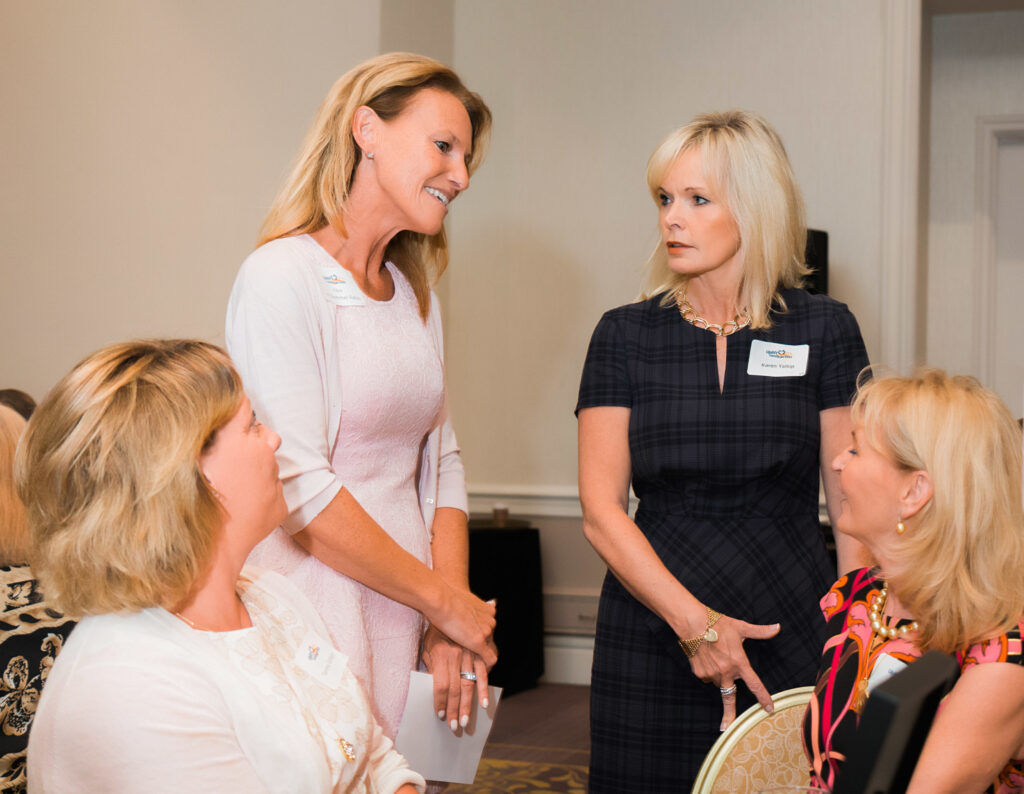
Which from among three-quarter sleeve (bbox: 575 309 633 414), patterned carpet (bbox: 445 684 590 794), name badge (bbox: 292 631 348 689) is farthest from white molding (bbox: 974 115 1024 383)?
name badge (bbox: 292 631 348 689)

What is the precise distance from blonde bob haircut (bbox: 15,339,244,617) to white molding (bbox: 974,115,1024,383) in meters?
5.06

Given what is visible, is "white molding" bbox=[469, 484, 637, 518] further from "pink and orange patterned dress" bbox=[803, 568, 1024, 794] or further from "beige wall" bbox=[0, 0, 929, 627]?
"pink and orange patterned dress" bbox=[803, 568, 1024, 794]

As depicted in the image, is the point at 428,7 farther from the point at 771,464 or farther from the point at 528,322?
the point at 771,464

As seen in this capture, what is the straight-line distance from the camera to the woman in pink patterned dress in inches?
47.6

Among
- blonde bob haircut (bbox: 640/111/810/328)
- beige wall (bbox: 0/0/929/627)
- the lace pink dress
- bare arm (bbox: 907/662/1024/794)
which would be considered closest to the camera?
bare arm (bbox: 907/662/1024/794)

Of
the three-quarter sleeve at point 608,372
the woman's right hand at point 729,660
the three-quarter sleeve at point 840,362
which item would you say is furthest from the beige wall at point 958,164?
the woman's right hand at point 729,660

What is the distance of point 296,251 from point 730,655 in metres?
1.02

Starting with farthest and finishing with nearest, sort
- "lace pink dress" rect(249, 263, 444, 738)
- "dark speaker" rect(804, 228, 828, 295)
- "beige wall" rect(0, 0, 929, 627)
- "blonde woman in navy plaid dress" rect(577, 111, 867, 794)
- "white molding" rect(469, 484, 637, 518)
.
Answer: "white molding" rect(469, 484, 637, 518), "dark speaker" rect(804, 228, 828, 295), "beige wall" rect(0, 0, 929, 627), "blonde woman in navy plaid dress" rect(577, 111, 867, 794), "lace pink dress" rect(249, 263, 444, 738)

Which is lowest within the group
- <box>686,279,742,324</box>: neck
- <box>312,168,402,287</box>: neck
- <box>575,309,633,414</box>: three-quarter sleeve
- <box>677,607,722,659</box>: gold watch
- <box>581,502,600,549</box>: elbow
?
<box>677,607,722,659</box>: gold watch

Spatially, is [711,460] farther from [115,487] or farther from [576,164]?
[576,164]

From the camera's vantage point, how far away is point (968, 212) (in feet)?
17.8

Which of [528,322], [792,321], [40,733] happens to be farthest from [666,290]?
[528,322]

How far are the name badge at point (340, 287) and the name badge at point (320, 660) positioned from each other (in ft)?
1.83

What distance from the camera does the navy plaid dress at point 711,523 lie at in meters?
1.88
